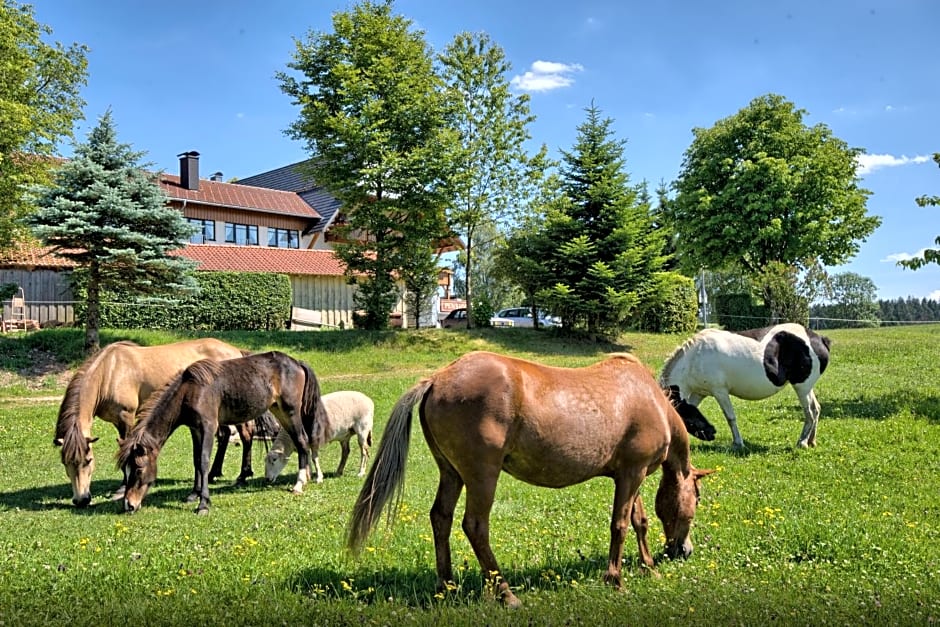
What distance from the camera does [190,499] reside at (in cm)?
824

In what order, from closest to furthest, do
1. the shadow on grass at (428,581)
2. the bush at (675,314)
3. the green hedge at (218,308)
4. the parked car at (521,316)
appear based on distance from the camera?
the shadow on grass at (428,581)
the green hedge at (218,308)
the bush at (675,314)
the parked car at (521,316)

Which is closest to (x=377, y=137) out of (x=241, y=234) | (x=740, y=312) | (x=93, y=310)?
(x=93, y=310)

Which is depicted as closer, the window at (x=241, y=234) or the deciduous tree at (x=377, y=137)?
the deciduous tree at (x=377, y=137)

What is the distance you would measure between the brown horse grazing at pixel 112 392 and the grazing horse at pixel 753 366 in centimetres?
714

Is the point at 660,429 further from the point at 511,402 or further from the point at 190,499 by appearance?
the point at 190,499

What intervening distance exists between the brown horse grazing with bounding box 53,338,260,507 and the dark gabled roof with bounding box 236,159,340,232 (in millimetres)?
25546

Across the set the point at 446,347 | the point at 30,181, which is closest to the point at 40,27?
the point at 30,181

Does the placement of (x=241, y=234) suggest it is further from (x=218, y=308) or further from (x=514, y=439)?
(x=514, y=439)

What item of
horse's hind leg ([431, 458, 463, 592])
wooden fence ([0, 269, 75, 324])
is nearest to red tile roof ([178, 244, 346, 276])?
wooden fence ([0, 269, 75, 324])

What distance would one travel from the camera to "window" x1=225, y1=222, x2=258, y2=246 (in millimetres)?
36906

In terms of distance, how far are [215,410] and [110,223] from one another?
13308 mm

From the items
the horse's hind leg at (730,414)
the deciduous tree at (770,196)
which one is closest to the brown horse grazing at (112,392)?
the horse's hind leg at (730,414)

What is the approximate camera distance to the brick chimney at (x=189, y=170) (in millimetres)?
36219

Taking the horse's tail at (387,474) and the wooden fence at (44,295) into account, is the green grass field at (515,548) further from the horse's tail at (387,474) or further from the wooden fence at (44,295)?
the wooden fence at (44,295)
